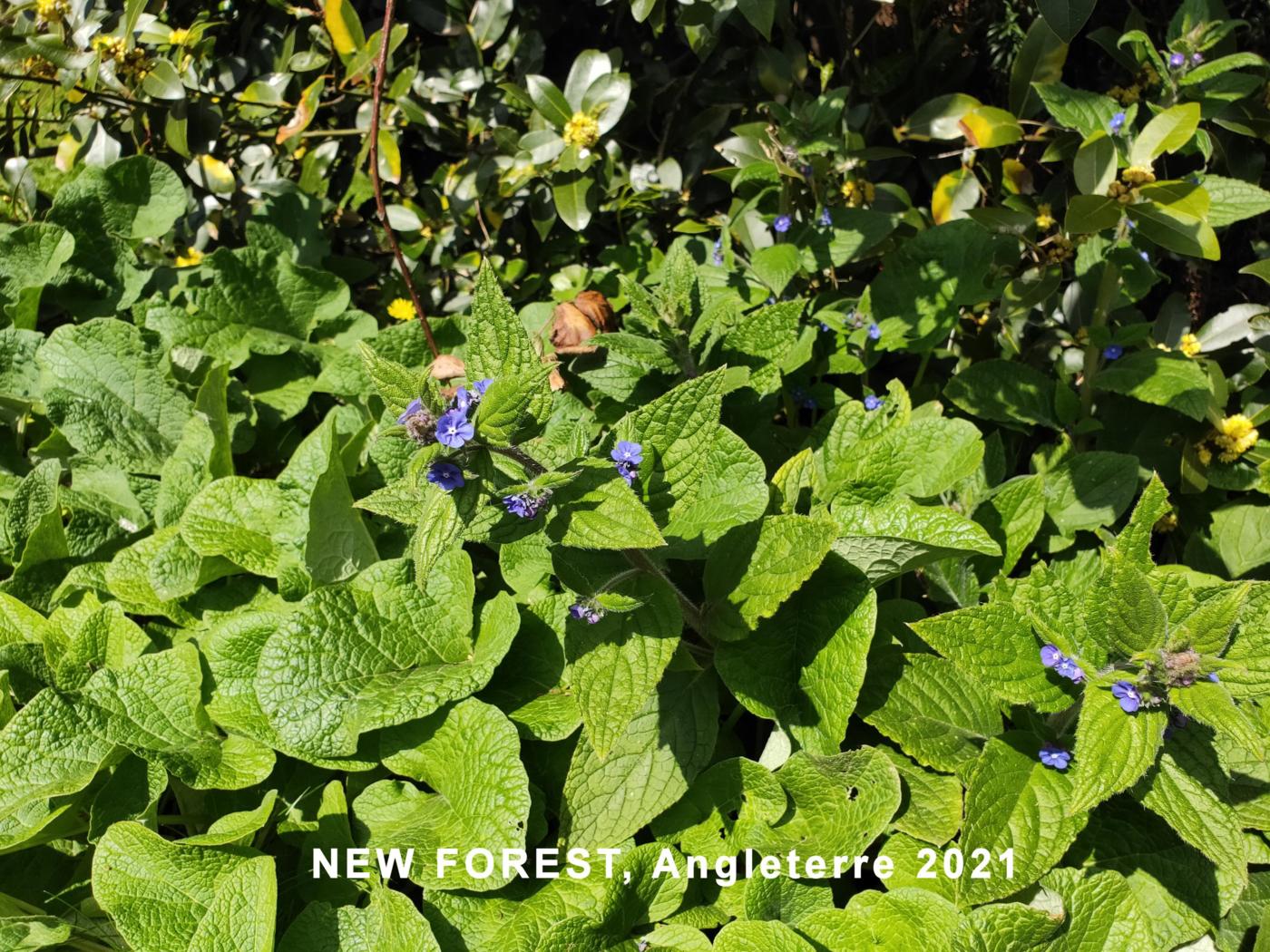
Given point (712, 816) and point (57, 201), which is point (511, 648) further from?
point (57, 201)

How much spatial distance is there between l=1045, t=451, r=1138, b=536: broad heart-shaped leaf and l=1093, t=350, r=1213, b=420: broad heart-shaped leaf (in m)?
0.16

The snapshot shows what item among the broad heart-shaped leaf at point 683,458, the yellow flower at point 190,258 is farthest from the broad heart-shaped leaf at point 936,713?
the yellow flower at point 190,258

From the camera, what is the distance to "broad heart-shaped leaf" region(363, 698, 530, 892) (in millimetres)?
1932

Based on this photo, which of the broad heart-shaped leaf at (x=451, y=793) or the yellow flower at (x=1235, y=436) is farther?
the yellow flower at (x=1235, y=436)

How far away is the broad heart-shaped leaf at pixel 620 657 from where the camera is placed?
1.67 metres

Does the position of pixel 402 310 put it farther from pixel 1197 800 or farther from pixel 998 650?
pixel 1197 800

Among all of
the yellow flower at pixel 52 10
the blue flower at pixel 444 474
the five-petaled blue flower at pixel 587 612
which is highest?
the yellow flower at pixel 52 10

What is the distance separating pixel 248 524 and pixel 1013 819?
6.01ft

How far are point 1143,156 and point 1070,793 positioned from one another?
1384 millimetres

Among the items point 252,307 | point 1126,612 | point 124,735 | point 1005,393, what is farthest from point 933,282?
point 124,735

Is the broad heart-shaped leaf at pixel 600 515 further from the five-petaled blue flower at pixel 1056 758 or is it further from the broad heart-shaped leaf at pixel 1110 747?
the five-petaled blue flower at pixel 1056 758

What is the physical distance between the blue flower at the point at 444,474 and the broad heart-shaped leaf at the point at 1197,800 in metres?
1.28

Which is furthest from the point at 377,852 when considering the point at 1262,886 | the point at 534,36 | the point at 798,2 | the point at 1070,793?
the point at 798,2

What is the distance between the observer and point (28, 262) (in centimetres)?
318
